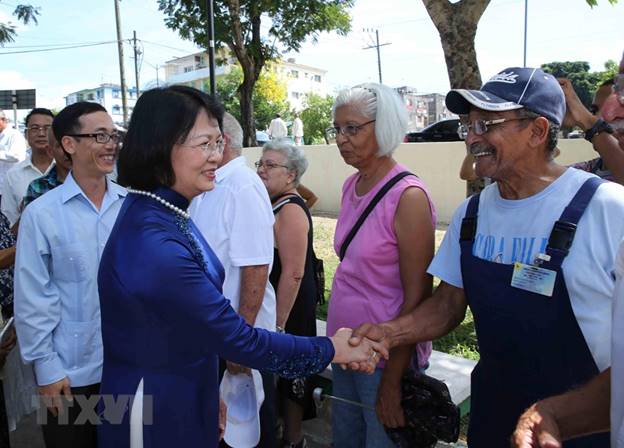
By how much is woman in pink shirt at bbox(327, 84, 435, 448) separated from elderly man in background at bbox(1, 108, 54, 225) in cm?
297

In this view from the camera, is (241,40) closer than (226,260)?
No

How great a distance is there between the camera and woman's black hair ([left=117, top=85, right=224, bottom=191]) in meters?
1.70

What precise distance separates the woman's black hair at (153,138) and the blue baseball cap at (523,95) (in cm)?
102

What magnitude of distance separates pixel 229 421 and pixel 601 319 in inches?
66.9

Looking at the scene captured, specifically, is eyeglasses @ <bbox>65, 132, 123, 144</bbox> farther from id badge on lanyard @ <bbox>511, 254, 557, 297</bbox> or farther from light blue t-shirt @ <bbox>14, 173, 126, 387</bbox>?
id badge on lanyard @ <bbox>511, 254, 557, 297</bbox>

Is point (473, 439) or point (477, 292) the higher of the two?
point (477, 292)

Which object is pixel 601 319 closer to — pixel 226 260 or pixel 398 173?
pixel 398 173

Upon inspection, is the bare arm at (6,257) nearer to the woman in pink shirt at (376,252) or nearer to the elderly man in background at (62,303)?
the elderly man in background at (62,303)

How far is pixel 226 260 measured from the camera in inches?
99.4

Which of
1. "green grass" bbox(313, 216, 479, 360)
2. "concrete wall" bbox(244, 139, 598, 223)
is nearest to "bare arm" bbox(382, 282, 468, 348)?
"green grass" bbox(313, 216, 479, 360)

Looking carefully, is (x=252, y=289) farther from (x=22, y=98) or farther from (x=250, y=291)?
(x=22, y=98)

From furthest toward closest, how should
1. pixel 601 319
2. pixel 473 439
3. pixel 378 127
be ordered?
pixel 378 127 < pixel 473 439 < pixel 601 319

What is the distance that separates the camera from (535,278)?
1693mm

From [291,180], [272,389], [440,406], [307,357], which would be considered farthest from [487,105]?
[272,389]
